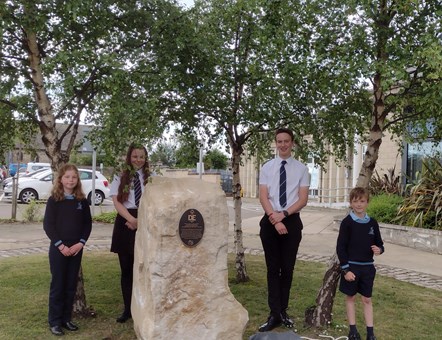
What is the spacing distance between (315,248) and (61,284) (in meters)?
6.48

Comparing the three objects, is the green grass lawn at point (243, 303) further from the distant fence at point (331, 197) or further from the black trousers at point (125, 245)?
the distant fence at point (331, 197)

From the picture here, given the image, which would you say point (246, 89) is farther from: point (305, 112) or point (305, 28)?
point (305, 28)

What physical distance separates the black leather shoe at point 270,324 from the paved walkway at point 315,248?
3.30m

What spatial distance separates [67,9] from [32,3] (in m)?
0.47

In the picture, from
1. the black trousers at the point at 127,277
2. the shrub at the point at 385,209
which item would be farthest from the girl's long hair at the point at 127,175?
the shrub at the point at 385,209

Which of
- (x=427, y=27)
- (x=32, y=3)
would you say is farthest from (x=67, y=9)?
(x=427, y=27)

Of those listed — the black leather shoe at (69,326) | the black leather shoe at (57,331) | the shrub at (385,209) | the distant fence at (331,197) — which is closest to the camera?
the black leather shoe at (57,331)

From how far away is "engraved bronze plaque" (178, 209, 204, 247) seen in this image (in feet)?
12.9

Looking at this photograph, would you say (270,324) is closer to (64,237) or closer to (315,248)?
(64,237)

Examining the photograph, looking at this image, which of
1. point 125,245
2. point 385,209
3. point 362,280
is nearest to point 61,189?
point 125,245

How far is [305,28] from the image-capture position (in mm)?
5070

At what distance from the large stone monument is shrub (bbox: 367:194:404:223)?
324 inches

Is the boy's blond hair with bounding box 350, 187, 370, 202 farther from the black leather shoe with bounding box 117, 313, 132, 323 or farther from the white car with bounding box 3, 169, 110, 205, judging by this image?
the white car with bounding box 3, 169, 110, 205

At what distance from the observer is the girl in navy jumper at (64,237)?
4570 millimetres
